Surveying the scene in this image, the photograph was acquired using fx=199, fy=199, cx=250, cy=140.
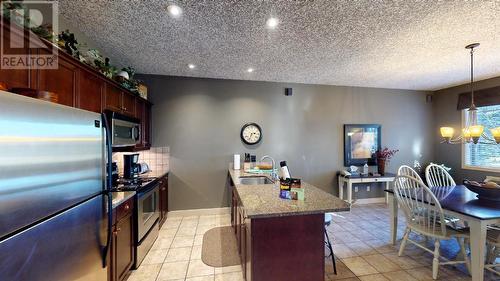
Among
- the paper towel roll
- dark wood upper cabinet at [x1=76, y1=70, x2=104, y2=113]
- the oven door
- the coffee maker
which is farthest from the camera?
the paper towel roll

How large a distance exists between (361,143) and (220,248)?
368 centimetres

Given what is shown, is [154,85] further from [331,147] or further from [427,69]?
[427,69]

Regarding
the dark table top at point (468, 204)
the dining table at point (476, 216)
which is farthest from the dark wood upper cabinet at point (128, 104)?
the dining table at point (476, 216)

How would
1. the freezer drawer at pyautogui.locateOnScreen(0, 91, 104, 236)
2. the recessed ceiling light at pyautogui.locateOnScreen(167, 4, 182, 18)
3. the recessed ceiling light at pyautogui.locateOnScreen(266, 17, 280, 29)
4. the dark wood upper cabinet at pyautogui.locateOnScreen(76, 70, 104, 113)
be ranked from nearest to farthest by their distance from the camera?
the freezer drawer at pyautogui.locateOnScreen(0, 91, 104, 236) → the dark wood upper cabinet at pyautogui.locateOnScreen(76, 70, 104, 113) → the recessed ceiling light at pyautogui.locateOnScreen(167, 4, 182, 18) → the recessed ceiling light at pyautogui.locateOnScreen(266, 17, 280, 29)

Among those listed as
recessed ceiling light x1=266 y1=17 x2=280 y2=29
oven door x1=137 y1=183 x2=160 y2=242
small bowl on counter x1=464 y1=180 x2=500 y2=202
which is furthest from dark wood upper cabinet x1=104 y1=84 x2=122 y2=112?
small bowl on counter x1=464 y1=180 x2=500 y2=202

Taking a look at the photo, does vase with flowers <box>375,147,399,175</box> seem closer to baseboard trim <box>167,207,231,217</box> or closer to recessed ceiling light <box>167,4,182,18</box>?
baseboard trim <box>167,207,231,217</box>

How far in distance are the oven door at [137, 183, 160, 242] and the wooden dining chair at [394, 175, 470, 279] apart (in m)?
3.00

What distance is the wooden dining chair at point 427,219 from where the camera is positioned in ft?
A: 6.65

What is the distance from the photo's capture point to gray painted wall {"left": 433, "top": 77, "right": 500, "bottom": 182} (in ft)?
13.8

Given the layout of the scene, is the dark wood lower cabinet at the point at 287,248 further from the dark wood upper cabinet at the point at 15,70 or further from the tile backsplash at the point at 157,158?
the tile backsplash at the point at 157,158

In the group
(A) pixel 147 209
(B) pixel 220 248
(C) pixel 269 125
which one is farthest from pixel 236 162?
(A) pixel 147 209

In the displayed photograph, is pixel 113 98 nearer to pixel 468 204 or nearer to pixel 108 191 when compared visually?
pixel 108 191

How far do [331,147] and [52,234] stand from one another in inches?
174

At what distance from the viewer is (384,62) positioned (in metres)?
3.09
